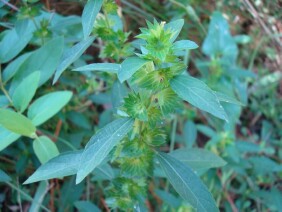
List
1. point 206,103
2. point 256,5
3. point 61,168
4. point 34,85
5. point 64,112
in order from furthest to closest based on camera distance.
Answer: point 256,5 < point 64,112 < point 34,85 < point 61,168 < point 206,103

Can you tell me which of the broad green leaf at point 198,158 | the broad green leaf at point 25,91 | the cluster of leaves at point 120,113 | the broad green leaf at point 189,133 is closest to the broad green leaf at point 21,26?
the cluster of leaves at point 120,113

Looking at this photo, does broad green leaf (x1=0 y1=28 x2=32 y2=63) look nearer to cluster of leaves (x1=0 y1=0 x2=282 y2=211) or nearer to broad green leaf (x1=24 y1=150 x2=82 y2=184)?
cluster of leaves (x1=0 y1=0 x2=282 y2=211)

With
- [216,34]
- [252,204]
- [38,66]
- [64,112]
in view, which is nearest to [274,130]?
[252,204]

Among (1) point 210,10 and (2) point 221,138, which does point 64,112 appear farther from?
(1) point 210,10

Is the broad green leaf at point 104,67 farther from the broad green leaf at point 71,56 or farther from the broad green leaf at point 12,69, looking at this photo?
the broad green leaf at point 12,69

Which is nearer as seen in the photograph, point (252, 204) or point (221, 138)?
point (221, 138)

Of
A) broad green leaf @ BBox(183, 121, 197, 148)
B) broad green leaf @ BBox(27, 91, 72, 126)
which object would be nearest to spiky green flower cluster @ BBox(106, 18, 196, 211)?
broad green leaf @ BBox(27, 91, 72, 126)
